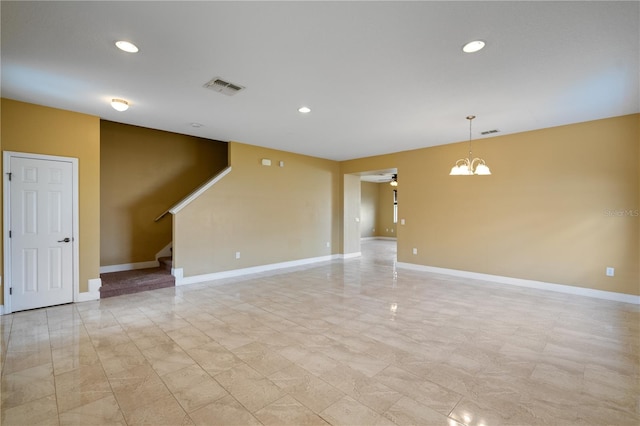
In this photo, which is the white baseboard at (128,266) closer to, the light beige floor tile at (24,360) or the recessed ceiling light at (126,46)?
the light beige floor tile at (24,360)

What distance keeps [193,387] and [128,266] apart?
4.94 metres

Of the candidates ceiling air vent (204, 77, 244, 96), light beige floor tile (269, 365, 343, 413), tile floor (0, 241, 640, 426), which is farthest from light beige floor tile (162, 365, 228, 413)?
Answer: ceiling air vent (204, 77, 244, 96)

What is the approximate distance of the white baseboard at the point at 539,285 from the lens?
172 inches

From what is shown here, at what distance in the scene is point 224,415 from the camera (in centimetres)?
193

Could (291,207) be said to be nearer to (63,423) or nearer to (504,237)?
(504,237)

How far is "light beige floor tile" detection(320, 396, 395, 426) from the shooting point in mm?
1862

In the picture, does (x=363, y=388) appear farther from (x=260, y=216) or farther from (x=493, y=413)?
(x=260, y=216)

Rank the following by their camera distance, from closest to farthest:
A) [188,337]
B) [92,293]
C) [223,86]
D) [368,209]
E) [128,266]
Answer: [188,337] → [223,86] → [92,293] → [128,266] → [368,209]

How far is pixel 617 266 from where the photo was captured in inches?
173

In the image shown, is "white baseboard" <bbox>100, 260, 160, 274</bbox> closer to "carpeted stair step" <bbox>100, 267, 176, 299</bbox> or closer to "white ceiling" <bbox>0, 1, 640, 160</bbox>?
"carpeted stair step" <bbox>100, 267, 176, 299</bbox>

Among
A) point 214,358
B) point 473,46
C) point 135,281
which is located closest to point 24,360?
point 214,358

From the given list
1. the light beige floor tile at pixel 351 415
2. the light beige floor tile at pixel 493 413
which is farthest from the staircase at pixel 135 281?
the light beige floor tile at pixel 493 413

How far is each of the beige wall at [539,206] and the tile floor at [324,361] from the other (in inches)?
30.2

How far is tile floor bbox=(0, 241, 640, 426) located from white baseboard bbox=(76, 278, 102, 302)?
0.68ft
